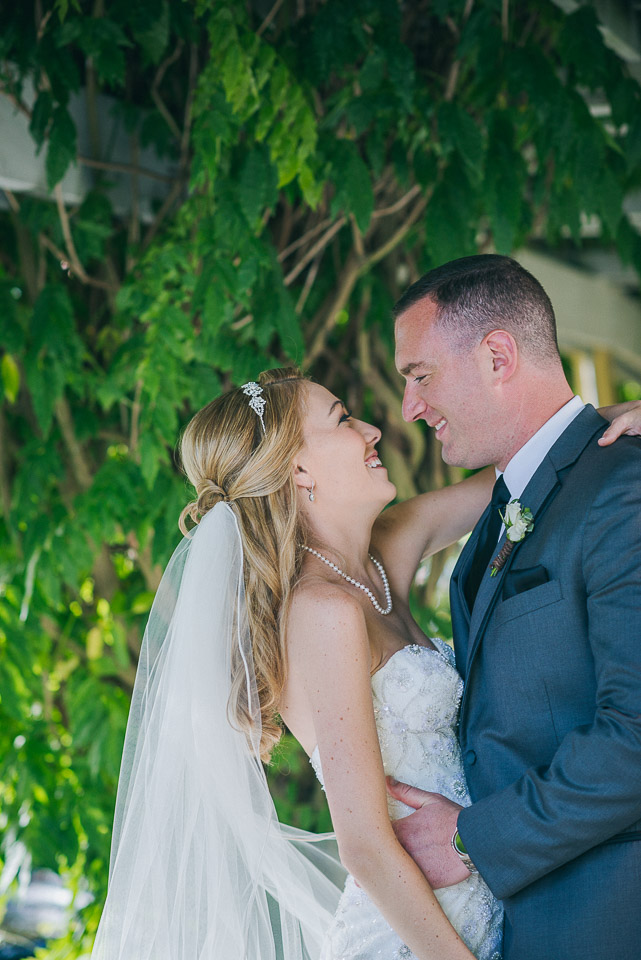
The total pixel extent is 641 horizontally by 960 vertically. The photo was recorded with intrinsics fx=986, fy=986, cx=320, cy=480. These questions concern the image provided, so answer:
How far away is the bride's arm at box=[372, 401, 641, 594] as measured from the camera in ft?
7.84

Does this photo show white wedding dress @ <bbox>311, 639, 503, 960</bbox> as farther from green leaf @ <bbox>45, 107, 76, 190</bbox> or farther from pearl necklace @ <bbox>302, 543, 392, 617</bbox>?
green leaf @ <bbox>45, 107, 76, 190</bbox>

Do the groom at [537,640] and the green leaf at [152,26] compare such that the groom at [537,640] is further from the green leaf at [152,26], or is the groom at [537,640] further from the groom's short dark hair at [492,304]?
the green leaf at [152,26]

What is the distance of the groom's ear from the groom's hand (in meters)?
0.81

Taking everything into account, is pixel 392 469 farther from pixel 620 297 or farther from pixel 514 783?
pixel 620 297

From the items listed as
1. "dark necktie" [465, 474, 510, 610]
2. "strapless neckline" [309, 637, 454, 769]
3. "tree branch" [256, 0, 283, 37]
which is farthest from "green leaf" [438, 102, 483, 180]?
"strapless neckline" [309, 637, 454, 769]

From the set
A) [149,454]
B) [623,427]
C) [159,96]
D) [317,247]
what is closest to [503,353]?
[623,427]

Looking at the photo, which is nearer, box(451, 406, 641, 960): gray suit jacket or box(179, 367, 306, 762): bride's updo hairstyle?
box(451, 406, 641, 960): gray suit jacket

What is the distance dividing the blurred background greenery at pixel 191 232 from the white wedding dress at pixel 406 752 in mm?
1074

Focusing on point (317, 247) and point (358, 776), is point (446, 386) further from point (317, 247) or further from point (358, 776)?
point (317, 247)

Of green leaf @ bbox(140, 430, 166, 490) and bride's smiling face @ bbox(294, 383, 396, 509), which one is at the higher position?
bride's smiling face @ bbox(294, 383, 396, 509)

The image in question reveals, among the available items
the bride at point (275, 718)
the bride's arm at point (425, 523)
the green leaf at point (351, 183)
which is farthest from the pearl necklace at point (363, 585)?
the green leaf at point (351, 183)

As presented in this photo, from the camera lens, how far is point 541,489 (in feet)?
5.75

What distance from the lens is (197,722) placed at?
1.98 meters

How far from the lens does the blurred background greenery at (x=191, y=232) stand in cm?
258
